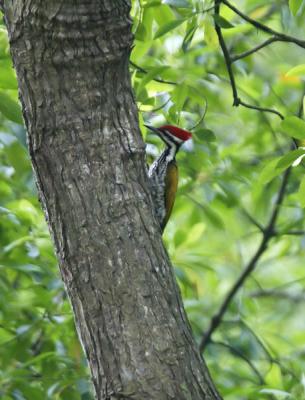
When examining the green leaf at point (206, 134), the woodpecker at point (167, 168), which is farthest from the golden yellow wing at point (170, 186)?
the green leaf at point (206, 134)

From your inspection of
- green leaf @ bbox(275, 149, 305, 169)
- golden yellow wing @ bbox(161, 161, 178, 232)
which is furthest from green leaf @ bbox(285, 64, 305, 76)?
golden yellow wing @ bbox(161, 161, 178, 232)

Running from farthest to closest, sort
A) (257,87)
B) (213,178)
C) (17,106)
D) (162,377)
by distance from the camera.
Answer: (257,87) → (213,178) → (17,106) → (162,377)

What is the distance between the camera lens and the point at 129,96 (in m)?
2.43

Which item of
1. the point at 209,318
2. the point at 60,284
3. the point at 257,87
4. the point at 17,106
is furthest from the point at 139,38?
the point at 209,318

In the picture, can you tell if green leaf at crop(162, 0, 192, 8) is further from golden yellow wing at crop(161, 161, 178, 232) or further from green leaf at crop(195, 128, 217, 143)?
golden yellow wing at crop(161, 161, 178, 232)

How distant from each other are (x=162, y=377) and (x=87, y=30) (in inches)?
36.8

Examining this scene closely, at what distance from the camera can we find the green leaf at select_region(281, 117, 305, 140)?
106 inches

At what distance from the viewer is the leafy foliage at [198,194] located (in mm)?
3205

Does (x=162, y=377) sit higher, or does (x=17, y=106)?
(x=17, y=106)

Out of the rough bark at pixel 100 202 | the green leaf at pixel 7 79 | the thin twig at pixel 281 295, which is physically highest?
the green leaf at pixel 7 79

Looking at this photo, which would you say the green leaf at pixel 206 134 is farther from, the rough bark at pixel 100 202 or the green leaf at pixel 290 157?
the rough bark at pixel 100 202

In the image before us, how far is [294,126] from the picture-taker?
106 inches

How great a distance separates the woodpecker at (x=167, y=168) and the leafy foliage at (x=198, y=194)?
0.06 m

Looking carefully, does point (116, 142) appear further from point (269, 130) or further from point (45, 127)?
point (269, 130)
